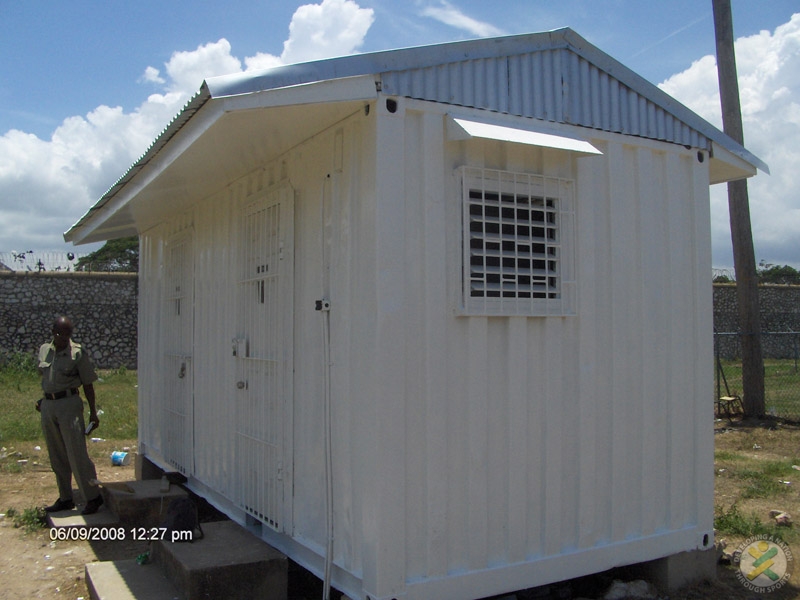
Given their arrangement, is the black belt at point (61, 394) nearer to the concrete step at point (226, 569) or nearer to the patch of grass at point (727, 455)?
the concrete step at point (226, 569)

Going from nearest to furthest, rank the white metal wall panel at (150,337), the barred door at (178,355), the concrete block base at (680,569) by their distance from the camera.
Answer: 1. the concrete block base at (680,569)
2. the barred door at (178,355)
3. the white metal wall panel at (150,337)

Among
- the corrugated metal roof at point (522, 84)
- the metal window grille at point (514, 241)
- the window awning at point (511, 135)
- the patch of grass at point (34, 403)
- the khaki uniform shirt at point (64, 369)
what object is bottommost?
the patch of grass at point (34, 403)

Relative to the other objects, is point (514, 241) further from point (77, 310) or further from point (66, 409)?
point (77, 310)

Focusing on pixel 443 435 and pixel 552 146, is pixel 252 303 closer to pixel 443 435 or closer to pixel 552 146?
pixel 443 435

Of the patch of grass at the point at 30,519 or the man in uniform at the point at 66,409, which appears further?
the man in uniform at the point at 66,409

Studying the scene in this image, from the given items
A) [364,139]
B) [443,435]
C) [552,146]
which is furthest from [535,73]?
[443,435]

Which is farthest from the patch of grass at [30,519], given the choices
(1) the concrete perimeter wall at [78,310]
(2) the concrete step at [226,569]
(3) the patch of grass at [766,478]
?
(1) the concrete perimeter wall at [78,310]

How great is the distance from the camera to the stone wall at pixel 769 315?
2512cm

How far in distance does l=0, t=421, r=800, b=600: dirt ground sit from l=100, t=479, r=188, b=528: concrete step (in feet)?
0.90

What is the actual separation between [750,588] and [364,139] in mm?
4153

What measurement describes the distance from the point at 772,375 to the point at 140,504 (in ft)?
56.6

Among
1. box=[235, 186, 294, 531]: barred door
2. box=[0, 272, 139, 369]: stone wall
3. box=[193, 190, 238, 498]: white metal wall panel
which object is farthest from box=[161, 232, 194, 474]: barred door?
box=[0, 272, 139, 369]: stone wall

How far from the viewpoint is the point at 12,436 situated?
1088cm

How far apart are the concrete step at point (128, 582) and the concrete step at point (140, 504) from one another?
4.33 feet
